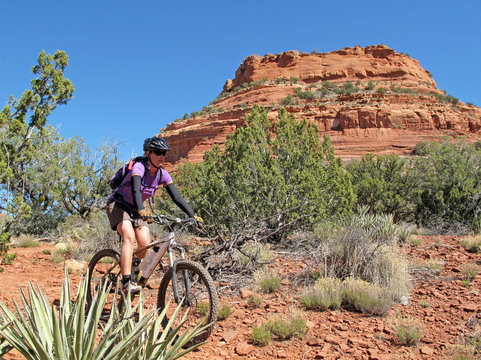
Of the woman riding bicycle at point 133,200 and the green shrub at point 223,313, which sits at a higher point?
the woman riding bicycle at point 133,200

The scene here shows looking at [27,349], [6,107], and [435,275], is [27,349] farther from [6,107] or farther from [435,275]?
[6,107]

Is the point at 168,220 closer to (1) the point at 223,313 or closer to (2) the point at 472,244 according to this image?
(1) the point at 223,313

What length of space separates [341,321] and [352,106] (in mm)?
41741

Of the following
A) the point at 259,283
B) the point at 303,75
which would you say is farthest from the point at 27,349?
the point at 303,75

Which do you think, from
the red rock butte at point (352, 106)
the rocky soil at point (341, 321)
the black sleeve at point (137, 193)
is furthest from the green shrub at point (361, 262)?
the red rock butte at point (352, 106)

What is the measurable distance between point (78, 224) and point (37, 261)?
4.10 metres

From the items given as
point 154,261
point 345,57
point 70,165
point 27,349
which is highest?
point 345,57

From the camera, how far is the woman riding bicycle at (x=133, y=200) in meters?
3.26

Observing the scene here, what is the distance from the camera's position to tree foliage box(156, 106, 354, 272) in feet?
25.5

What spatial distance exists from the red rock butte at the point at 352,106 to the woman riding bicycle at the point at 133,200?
108 ft

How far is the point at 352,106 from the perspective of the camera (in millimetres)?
41750

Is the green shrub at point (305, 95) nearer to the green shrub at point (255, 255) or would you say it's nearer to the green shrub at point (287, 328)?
the green shrub at point (255, 255)

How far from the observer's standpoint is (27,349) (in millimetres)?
1829

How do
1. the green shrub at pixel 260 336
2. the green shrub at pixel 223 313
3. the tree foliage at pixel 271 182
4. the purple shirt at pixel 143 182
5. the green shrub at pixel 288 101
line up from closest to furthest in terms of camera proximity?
the green shrub at pixel 260 336 < the purple shirt at pixel 143 182 < the green shrub at pixel 223 313 < the tree foliage at pixel 271 182 < the green shrub at pixel 288 101
